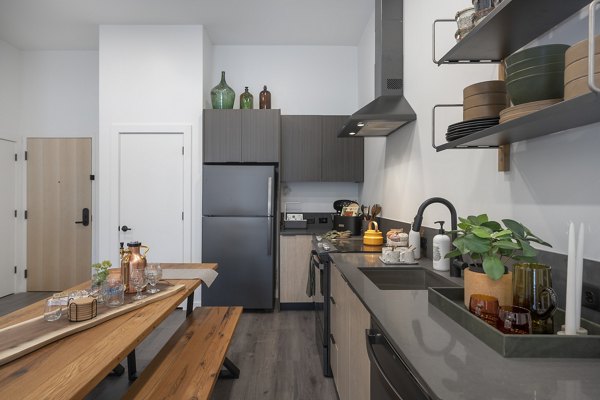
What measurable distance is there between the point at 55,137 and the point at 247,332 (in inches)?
150

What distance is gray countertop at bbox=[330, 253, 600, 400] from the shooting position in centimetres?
62

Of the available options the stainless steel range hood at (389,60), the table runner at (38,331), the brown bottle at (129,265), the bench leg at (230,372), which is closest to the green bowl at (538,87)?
the stainless steel range hood at (389,60)

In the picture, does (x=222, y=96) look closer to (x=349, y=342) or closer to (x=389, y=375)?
(x=349, y=342)

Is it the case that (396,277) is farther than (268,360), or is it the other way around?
(268,360)

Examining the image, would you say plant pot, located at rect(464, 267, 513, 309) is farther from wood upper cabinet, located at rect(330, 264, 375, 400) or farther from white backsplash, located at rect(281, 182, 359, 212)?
white backsplash, located at rect(281, 182, 359, 212)

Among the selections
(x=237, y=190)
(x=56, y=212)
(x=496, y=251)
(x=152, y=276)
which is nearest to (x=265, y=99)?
(x=237, y=190)

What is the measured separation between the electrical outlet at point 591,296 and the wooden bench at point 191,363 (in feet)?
4.63

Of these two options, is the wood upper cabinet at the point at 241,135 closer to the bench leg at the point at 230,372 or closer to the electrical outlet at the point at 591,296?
the bench leg at the point at 230,372

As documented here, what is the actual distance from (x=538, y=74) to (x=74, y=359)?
171 cm

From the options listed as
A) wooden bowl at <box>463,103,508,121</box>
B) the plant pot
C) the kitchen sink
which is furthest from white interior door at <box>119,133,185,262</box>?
the plant pot

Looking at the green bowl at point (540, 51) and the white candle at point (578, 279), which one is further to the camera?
the green bowl at point (540, 51)

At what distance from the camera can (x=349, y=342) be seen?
1640 mm

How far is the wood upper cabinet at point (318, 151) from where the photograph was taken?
13.5ft

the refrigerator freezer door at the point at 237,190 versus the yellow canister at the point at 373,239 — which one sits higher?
the refrigerator freezer door at the point at 237,190
